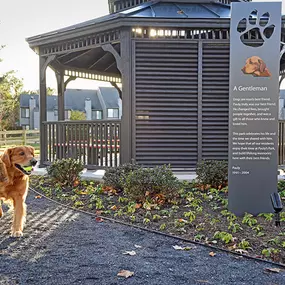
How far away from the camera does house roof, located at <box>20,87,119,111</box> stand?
1577 inches

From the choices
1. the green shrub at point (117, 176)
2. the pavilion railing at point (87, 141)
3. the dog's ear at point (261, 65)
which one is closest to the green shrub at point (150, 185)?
the green shrub at point (117, 176)

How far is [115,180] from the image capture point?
6.28 m

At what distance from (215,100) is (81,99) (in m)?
34.3

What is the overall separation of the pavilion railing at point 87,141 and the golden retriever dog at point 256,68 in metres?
3.65

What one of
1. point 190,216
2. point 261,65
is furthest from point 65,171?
point 261,65

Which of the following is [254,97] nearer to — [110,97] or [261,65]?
[261,65]

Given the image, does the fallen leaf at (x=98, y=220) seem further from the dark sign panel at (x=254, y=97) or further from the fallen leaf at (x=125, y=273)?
the dark sign panel at (x=254, y=97)

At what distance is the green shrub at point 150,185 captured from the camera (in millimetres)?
5312

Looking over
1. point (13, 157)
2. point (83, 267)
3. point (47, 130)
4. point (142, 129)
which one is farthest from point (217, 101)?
point (83, 267)

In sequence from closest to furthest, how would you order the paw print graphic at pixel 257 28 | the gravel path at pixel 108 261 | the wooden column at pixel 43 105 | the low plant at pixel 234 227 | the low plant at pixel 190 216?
the gravel path at pixel 108 261 → the low plant at pixel 234 227 → the low plant at pixel 190 216 → the paw print graphic at pixel 257 28 → the wooden column at pixel 43 105

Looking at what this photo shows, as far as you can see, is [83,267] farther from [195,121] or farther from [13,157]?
[195,121]

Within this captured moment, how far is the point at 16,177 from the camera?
397 cm

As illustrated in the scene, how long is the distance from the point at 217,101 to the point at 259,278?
17.6 feet

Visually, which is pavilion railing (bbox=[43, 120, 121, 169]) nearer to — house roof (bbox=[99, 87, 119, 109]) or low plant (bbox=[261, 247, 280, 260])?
low plant (bbox=[261, 247, 280, 260])
